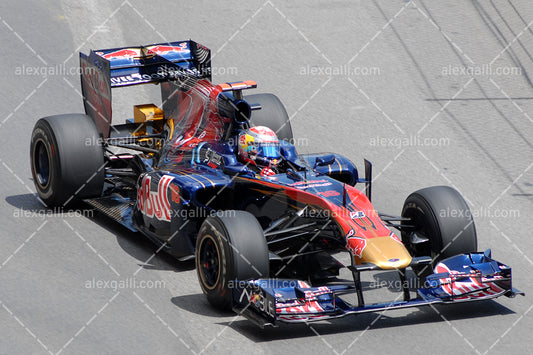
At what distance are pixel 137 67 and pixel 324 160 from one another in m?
2.87

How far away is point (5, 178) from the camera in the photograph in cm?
1136

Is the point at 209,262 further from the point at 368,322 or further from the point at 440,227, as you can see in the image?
the point at 440,227

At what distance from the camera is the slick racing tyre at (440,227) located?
324 inches

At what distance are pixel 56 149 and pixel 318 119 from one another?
16.2ft

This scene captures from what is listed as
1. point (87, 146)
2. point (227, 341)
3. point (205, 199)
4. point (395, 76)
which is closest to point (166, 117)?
point (87, 146)

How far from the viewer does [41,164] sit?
1070cm

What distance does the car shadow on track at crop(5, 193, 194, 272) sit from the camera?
9.07 m

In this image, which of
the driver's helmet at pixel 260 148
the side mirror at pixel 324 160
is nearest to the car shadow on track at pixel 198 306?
the driver's helmet at pixel 260 148
